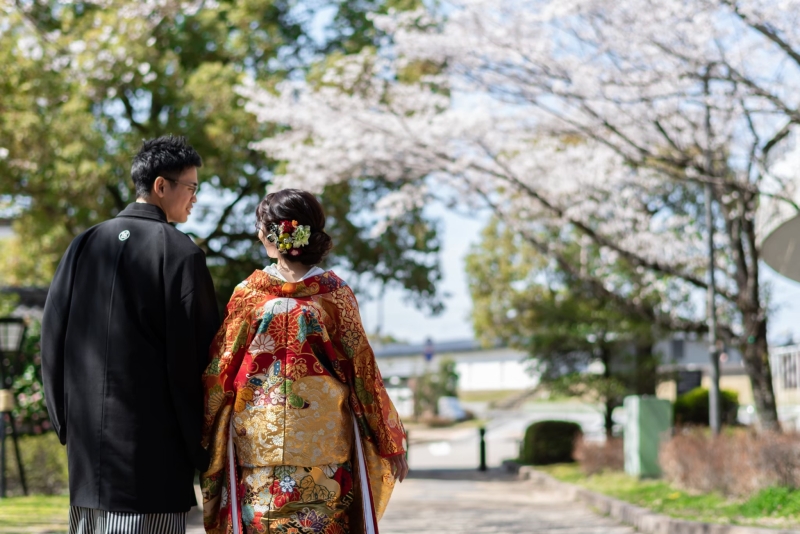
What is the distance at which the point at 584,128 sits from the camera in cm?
1259

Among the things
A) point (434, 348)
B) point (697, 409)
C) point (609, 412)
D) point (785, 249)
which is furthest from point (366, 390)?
point (434, 348)

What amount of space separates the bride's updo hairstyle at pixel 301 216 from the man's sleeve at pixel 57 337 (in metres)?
0.68

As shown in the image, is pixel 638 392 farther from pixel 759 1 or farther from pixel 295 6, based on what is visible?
pixel 759 1

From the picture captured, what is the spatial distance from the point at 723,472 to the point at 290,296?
7.95 m

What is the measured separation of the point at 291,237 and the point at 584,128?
961 cm

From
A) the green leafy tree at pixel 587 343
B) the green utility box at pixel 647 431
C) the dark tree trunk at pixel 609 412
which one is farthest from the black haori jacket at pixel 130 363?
the dark tree trunk at pixel 609 412

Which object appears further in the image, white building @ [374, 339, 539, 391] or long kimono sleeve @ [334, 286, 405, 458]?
white building @ [374, 339, 539, 391]

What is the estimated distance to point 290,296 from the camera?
3588mm

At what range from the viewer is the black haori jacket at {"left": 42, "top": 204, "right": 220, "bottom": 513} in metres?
3.19

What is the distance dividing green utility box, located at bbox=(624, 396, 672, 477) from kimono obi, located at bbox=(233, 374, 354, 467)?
35.5 ft

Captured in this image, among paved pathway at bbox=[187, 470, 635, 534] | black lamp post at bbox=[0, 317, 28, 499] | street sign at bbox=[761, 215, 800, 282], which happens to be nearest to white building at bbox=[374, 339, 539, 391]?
paved pathway at bbox=[187, 470, 635, 534]

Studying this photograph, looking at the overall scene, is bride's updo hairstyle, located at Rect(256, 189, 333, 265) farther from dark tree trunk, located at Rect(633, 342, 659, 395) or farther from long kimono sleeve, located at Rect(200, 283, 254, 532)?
dark tree trunk, located at Rect(633, 342, 659, 395)

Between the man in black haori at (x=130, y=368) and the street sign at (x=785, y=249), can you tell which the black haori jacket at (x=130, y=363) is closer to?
the man in black haori at (x=130, y=368)

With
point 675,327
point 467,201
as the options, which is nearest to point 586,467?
point 675,327
